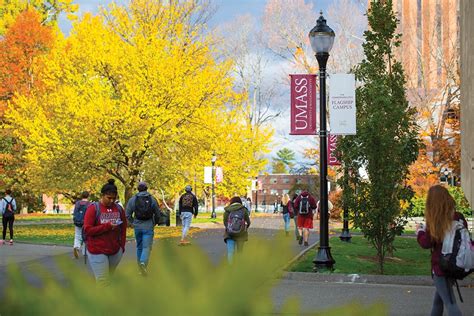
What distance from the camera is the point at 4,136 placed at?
4803cm

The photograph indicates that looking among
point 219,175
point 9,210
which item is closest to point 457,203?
point 219,175

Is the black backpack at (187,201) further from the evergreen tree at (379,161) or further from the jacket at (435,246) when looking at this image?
the jacket at (435,246)

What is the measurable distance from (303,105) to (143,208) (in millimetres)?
6445

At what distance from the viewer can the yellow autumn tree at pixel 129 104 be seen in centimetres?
3309

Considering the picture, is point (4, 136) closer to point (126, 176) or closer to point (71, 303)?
point (126, 176)

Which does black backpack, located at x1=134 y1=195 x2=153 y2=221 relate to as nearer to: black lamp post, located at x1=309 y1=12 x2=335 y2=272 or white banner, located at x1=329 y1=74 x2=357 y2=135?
black lamp post, located at x1=309 y1=12 x2=335 y2=272

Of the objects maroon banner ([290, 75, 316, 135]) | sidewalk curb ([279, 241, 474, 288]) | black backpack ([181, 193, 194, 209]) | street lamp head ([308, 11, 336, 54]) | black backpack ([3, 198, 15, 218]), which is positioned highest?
street lamp head ([308, 11, 336, 54])

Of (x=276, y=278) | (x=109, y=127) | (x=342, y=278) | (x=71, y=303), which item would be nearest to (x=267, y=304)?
(x=276, y=278)

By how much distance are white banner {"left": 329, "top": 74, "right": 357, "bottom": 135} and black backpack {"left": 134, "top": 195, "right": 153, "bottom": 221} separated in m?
4.39

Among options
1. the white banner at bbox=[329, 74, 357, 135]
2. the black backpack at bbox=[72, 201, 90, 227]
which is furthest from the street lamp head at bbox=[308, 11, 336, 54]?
the black backpack at bbox=[72, 201, 90, 227]

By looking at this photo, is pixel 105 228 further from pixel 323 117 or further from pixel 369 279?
pixel 323 117

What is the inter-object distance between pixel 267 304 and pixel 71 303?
28cm

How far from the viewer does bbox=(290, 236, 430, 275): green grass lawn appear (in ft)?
52.0

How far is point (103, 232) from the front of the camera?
1034 centimetres
